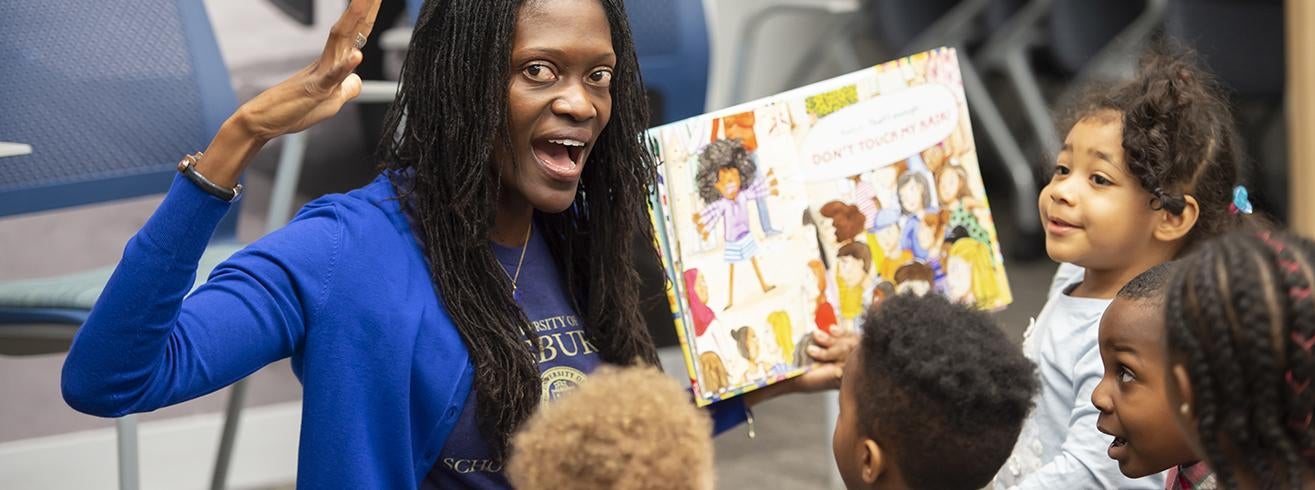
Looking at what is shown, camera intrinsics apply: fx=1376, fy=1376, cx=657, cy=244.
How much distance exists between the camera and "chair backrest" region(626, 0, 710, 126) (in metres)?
2.77

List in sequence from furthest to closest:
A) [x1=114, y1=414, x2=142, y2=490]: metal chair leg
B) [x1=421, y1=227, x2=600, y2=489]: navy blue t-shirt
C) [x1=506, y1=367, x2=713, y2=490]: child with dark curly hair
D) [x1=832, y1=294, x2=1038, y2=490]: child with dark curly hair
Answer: [x1=114, y1=414, x2=142, y2=490]: metal chair leg < [x1=421, y1=227, x2=600, y2=489]: navy blue t-shirt < [x1=832, y1=294, x2=1038, y2=490]: child with dark curly hair < [x1=506, y1=367, x2=713, y2=490]: child with dark curly hair

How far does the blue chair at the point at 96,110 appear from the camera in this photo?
1.96 metres

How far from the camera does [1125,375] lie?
4.84ft

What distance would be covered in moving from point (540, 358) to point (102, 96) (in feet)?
3.21

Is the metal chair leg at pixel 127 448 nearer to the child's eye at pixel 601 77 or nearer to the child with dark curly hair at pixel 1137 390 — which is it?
the child's eye at pixel 601 77

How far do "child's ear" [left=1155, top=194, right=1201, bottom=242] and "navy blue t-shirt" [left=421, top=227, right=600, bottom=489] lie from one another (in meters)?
0.77

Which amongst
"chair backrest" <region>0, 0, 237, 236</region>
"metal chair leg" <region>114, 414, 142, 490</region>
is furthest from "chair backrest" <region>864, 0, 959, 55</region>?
"metal chair leg" <region>114, 414, 142, 490</region>

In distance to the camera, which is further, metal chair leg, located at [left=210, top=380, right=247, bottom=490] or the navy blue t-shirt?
metal chair leg, located at [left=210, top=380, right=247, bottom=490]

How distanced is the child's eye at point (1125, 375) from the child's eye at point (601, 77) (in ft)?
2.14

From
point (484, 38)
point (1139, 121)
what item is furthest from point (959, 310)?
point (484, 38)

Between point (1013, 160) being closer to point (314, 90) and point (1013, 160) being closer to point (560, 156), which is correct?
point (560, 156)

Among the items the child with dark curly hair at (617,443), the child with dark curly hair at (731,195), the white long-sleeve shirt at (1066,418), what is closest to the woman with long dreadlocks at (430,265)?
the child with dark curly hair at (731,195)

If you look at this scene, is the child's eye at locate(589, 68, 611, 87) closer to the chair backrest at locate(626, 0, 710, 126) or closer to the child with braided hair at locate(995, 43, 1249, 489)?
the child with braided hair at locate(995, 43, 1249, 489)

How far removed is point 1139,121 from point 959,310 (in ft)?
1.52
